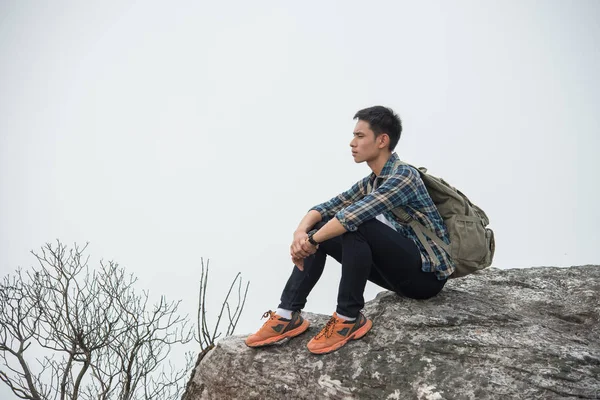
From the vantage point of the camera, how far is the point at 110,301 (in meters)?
9.30

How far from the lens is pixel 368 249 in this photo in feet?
10.3

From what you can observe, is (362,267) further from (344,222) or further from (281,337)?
(281,337)

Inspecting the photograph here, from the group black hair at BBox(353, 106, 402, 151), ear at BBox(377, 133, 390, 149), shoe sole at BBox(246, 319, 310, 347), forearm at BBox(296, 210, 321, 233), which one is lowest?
shoe sole at BBox(246, 319, 310, 347)

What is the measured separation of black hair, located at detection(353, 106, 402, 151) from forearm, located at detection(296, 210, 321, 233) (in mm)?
814

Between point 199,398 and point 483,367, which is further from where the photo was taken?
point 199,398

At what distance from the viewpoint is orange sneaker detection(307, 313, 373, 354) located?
320cm

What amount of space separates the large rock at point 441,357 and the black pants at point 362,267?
281 mm

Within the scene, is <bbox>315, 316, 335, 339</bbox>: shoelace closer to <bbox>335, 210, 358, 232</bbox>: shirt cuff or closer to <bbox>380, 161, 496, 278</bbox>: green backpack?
<bbox>335, 210, 358, 232</bbox>: shirt cuff

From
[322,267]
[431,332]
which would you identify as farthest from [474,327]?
[322,267]

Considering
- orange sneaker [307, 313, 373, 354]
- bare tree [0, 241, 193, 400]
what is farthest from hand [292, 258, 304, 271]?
bare tree [0, 241, 193, 400]

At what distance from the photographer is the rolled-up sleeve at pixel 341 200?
3.81 metres

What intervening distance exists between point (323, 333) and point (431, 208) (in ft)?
3.98

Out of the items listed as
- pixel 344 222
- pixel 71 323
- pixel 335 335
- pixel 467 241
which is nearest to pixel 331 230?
pixel 344 222

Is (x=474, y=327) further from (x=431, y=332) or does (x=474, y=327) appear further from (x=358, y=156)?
(x=358, y=156)
